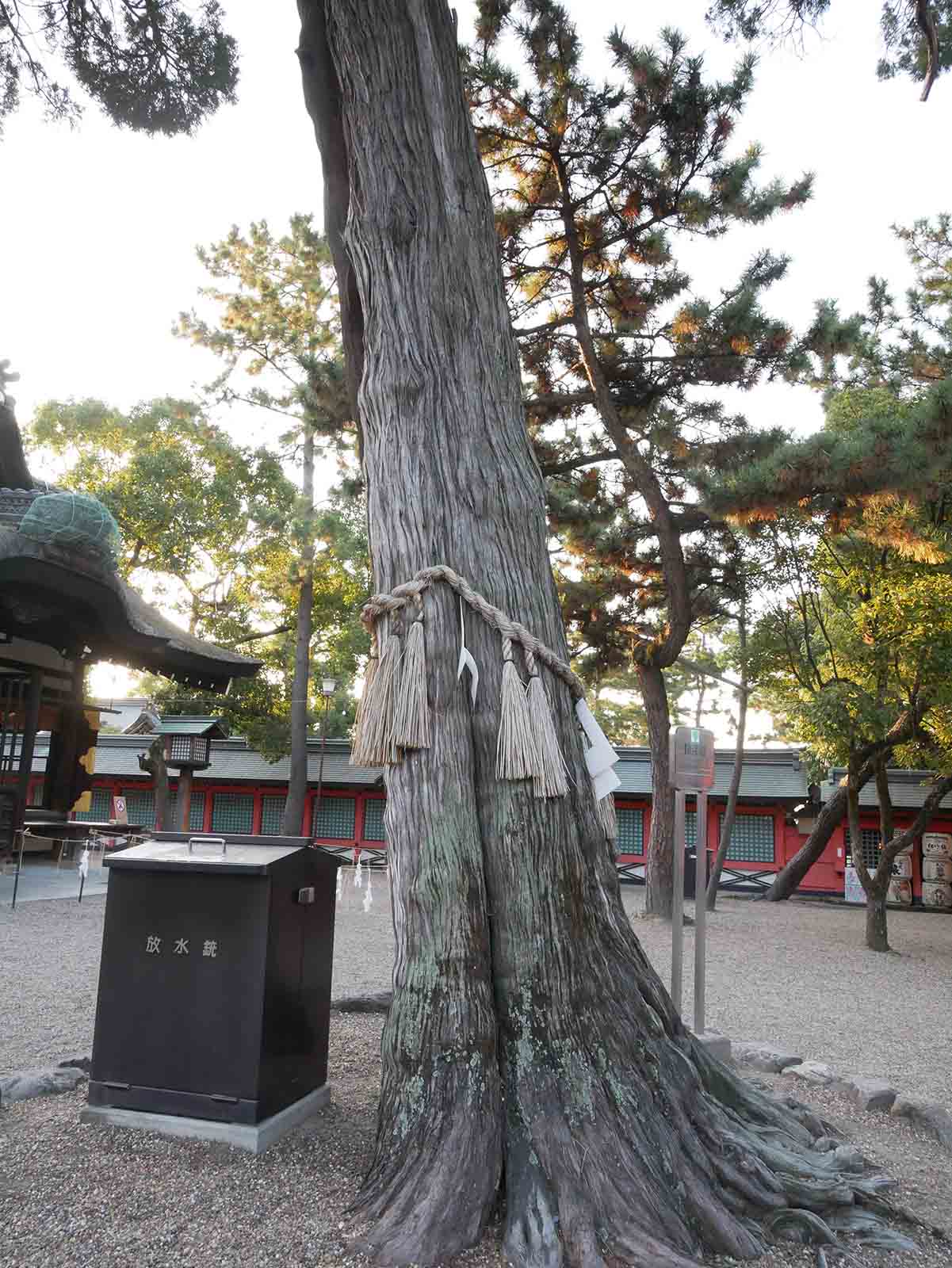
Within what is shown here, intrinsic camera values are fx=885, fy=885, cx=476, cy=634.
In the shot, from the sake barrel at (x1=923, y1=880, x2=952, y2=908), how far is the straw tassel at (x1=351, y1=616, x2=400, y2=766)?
619 inches

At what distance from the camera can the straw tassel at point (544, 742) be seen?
254 centimetres

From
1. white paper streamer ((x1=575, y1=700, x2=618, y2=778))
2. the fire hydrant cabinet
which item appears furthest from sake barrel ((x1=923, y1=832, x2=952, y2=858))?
the fire hydrant cabinet

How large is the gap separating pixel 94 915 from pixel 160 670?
461 cm

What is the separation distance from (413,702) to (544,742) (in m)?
0.40

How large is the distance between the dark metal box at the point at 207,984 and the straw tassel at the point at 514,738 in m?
0.85

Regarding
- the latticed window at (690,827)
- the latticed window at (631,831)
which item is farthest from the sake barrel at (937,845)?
the latticed window at (631,831)

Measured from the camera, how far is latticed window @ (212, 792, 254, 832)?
66.9 ft

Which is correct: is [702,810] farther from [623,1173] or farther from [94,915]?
[94,915]

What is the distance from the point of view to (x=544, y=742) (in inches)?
101

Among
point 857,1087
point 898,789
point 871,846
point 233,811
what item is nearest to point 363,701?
point 857,1087

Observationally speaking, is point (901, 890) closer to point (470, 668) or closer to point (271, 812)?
point (271, 812)

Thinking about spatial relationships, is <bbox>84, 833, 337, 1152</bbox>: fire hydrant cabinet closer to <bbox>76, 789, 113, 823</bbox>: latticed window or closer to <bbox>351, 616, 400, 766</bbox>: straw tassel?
<bbox>351, 616, 400, 766</bbox>: straw tassel

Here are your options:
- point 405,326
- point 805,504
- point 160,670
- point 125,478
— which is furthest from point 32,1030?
point 125,478

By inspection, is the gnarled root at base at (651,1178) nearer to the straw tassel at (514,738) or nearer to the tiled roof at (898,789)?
the straw tassel at (514,738)
